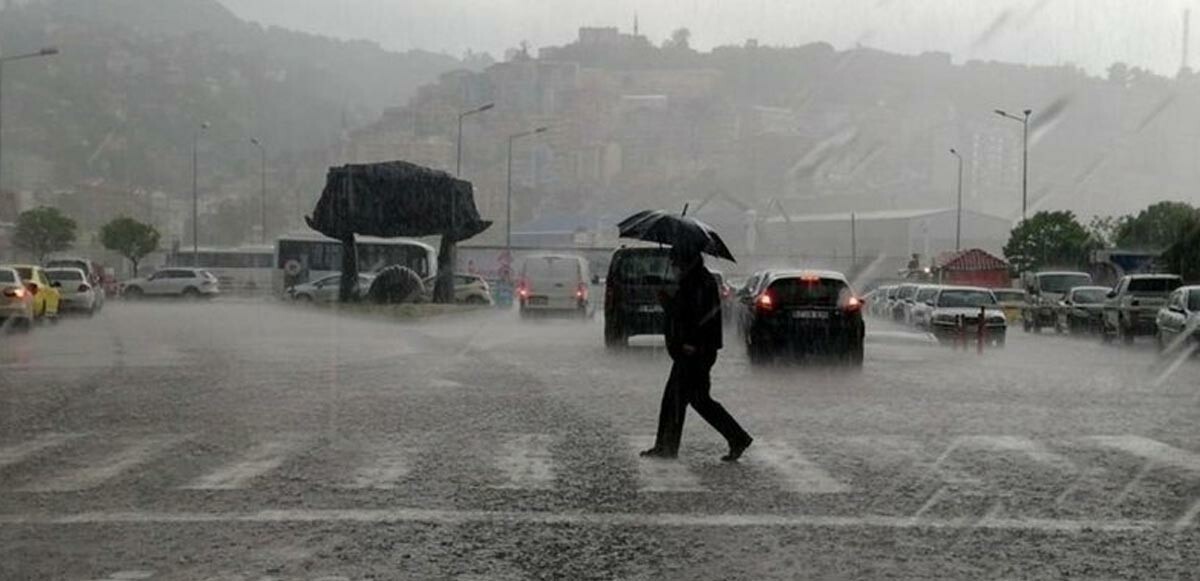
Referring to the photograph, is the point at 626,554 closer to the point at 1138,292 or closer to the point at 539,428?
the point at 539,428

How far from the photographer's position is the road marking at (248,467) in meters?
10.4

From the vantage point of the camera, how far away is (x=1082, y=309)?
43.4 meters

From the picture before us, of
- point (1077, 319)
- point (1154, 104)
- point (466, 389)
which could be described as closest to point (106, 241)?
point (1077, 319)

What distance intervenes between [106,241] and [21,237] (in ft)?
21.8

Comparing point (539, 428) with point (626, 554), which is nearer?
point (626, 554)

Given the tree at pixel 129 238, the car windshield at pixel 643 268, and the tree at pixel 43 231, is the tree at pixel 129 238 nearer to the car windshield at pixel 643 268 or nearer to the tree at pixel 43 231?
the tree at pixel 43 231

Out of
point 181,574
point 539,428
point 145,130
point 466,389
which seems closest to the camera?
point 181,574

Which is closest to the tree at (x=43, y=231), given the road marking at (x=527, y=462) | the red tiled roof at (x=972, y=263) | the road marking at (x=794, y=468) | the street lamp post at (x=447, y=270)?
the street lamp post at (x=447, y=270)

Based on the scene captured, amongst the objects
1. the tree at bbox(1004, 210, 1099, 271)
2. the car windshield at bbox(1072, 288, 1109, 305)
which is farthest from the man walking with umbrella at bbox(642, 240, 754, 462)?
the tree at bbox(1004, 210, 1099, 271)

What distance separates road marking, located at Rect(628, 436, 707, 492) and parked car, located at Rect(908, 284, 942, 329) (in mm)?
27403

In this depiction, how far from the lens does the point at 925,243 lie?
120 m

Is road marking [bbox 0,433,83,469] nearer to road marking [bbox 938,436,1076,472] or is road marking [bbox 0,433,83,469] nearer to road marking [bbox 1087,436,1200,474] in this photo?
road marking [bbox 938,436,1076,472]

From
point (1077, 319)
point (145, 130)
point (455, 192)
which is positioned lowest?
point (1077, 319)

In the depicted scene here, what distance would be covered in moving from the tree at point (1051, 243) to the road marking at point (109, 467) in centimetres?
7420
